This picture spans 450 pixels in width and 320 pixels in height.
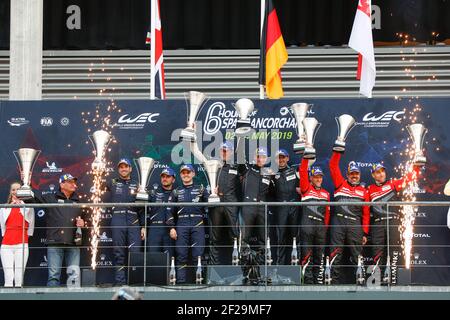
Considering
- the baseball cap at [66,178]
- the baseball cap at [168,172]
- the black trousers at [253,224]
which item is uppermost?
the baseball cap at [168,172]

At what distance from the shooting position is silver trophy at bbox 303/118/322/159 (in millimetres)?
19359

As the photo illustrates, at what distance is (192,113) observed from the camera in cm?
2036

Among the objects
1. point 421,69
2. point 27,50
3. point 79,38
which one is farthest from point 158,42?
point 421,69

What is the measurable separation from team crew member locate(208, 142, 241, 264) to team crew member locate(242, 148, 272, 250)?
134 mm

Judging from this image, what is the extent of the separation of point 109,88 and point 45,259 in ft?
25.9

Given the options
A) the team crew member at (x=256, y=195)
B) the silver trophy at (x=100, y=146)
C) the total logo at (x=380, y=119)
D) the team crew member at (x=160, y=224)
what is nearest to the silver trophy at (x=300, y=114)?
the team crew member at (x=256, y=195)

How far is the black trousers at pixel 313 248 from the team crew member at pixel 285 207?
0.29 meters

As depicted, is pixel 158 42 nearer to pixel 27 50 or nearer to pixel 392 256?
pixel 27 50

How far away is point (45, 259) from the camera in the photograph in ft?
67.3

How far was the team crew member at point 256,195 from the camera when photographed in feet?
63.2

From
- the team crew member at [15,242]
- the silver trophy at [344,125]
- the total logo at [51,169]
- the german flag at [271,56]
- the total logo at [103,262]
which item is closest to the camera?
the team crew member at [15,242]

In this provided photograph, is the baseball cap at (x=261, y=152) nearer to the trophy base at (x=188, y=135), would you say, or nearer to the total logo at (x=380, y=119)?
the trophy base at (x=188, y=135)

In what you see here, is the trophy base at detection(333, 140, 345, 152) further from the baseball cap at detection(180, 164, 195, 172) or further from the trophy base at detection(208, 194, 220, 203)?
the baseball cap at detection(180, 164, 195, 172)

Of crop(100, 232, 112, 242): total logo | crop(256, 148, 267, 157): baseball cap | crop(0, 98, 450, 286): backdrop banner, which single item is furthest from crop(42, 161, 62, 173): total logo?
crop(256, 148, 267, 157): baseball cap
